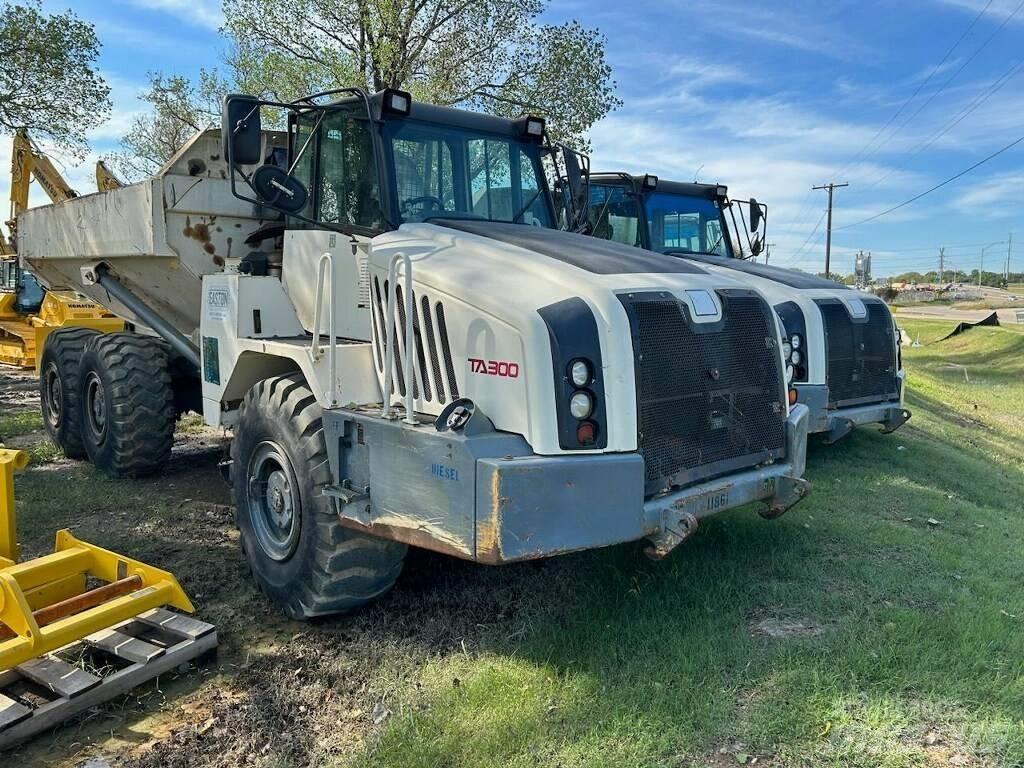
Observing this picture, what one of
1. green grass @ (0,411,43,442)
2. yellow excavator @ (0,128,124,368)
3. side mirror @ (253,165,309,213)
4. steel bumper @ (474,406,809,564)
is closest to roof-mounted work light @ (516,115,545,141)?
side mirror @ (253,165,309,213)

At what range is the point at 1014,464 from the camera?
8930 mm

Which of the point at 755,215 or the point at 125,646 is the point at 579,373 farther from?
the point at 755,215

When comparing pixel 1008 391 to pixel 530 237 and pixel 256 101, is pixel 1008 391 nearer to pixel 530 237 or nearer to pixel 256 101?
pixel 530 237

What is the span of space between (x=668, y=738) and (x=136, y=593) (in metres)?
2.62

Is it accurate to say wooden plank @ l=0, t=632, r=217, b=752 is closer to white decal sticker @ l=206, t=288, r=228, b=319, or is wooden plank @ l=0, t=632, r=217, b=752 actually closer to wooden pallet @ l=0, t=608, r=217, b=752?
wooden pallet @ l=0, t=608, r=217, b=752

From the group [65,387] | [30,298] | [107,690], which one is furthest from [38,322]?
[107,690]

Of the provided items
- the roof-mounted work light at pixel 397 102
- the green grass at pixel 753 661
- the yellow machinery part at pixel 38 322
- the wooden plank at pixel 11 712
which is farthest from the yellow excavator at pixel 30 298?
the green grass at pixel 753 661

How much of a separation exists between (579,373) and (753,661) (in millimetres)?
1503

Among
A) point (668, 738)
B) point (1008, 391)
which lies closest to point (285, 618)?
point (668, 738)

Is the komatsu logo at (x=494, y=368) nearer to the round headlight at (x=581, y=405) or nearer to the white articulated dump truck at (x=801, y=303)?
the round headlight at (x=581, y=405)

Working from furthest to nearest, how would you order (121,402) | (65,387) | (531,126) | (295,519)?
(65,387) < (121,402) < (531,126) < (295,519)

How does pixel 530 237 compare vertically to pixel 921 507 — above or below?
above

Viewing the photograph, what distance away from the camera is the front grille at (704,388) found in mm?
3756

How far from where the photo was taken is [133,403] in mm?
6867
